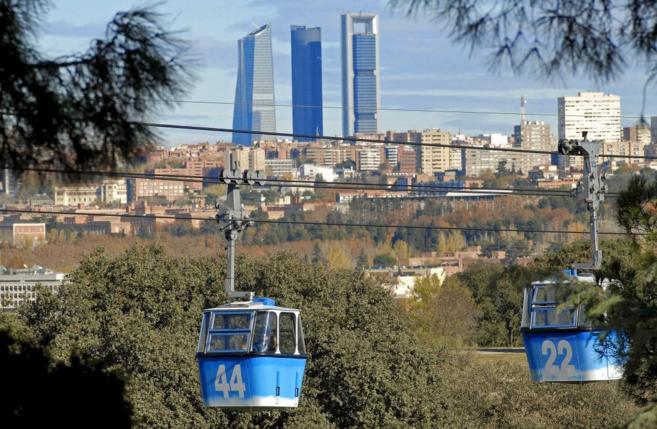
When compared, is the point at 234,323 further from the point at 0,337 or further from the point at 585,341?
the point at 0,337

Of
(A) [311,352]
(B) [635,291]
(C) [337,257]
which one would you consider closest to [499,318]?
(A) [311,352]

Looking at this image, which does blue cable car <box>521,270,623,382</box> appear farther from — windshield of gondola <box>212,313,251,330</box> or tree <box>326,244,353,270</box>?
tree <box>326,244,353,270</box>

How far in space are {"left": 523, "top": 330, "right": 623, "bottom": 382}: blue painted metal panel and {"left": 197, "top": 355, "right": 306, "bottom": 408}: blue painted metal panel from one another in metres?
2.94

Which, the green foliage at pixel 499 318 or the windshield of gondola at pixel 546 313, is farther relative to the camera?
the green foliage at pixel 499 318

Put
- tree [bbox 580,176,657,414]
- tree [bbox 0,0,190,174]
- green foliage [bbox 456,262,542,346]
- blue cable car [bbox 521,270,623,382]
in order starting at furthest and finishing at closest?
green foliage [bbox 456,262,542,346], blue cable car [bbox 521,270,623,382], tree [bbox 580,176,657,414], tree [bbox 0,0,190,174]

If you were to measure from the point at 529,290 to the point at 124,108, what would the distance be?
12023mm

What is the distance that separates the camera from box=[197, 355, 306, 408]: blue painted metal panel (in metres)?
18.4

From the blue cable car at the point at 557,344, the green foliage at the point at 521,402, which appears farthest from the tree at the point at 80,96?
the green foliage at the point at 521,402

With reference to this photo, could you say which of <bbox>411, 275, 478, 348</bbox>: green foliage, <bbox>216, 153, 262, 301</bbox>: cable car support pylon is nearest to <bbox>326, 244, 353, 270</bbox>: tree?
<bbox>411, 275, 478, 348</bbox>: green foliage

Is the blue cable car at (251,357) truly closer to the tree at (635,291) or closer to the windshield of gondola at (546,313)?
the windshield of gondola at (546,313)

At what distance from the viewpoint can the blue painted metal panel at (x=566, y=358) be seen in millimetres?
17656

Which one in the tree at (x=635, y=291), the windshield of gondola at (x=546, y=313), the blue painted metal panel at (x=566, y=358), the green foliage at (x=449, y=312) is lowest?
the green foliage at (x=449, y=312)

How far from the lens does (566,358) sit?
17750 millimetres

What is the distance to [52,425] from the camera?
11.6 metres
